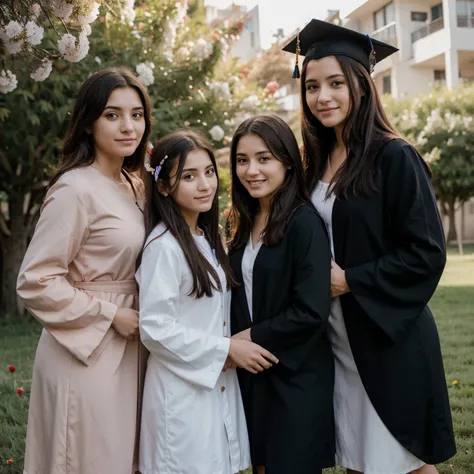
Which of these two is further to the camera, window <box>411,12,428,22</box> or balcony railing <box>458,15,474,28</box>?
window <box>411,12,428,22</box>

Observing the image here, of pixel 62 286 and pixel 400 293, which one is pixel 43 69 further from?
pixel 400 293

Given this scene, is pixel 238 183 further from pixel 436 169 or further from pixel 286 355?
pixel 436 169

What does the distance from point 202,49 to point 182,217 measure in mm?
5093

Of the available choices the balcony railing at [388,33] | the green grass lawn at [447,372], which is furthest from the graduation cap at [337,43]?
the balcony railing at [388,33]

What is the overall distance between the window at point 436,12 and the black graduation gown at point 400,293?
24.2 m

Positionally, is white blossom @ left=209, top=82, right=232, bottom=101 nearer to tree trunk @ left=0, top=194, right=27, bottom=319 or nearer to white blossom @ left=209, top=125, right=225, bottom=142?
white blossom @ left=209, top=125, right=225, bottom=142

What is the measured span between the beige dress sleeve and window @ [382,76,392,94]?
1034 inches

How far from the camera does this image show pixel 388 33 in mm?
25859

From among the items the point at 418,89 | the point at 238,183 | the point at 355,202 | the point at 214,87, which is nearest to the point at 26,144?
the point at 214,87

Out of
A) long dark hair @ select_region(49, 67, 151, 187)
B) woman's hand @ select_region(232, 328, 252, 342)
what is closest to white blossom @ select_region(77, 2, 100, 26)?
long dark hair @ select_region(49, 67, 151, 187)

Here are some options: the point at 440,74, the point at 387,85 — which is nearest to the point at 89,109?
the point at 387,85

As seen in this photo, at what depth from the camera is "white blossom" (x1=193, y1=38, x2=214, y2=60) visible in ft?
24.1

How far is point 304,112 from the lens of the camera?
297cm

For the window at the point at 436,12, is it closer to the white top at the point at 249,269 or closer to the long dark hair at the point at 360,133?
the long dark hair at the point at 360,133
